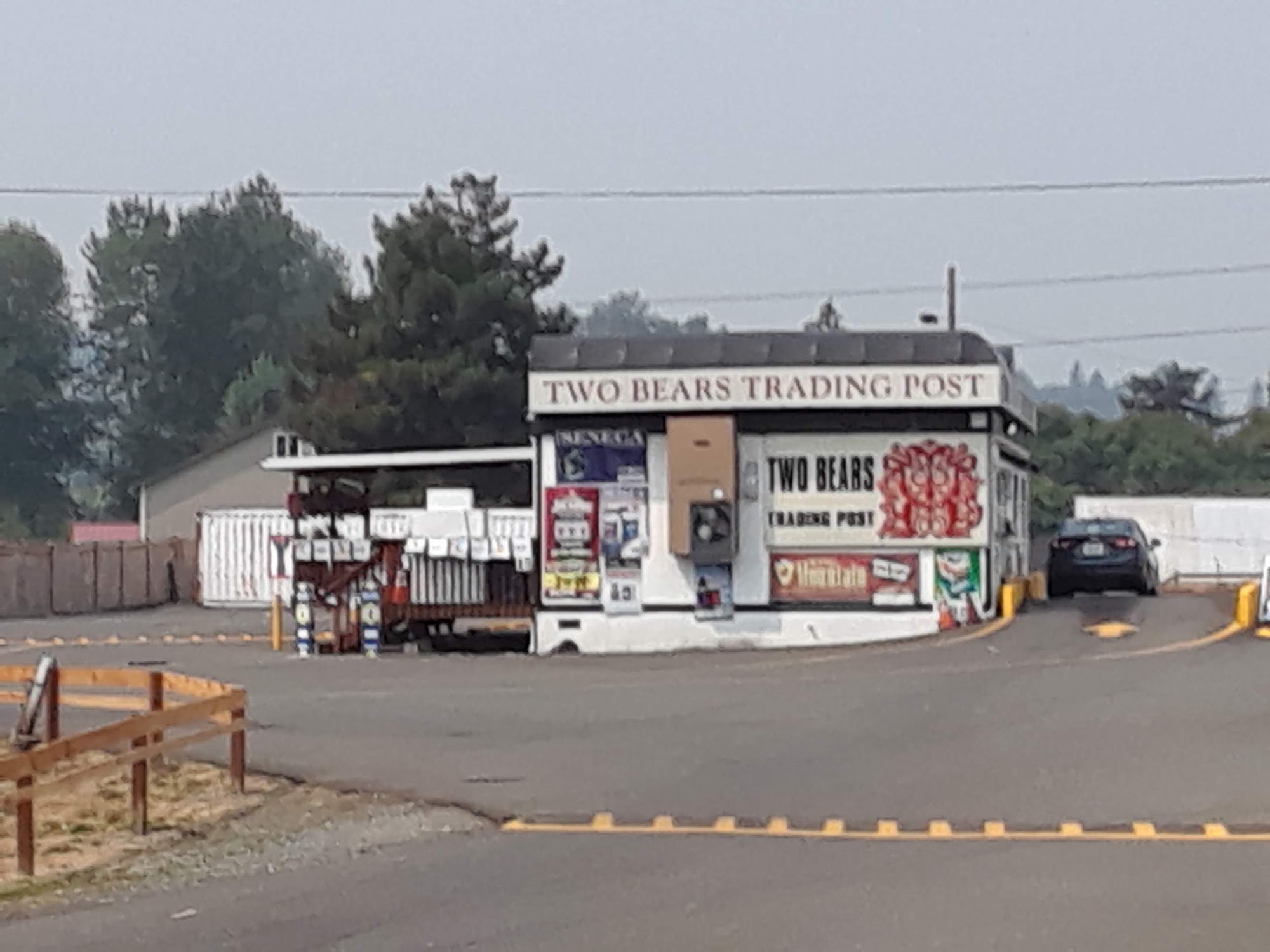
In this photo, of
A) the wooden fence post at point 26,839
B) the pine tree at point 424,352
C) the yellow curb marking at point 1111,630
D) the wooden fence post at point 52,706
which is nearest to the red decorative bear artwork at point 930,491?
the yellow curb marking at point 1111,630

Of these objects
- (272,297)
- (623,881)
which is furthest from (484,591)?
(272,297)

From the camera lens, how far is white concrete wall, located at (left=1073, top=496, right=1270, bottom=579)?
200ft

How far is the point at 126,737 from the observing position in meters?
14.3

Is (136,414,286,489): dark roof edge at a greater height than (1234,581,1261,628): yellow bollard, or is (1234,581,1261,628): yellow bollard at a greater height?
(136,414,286,489): dark roof edge

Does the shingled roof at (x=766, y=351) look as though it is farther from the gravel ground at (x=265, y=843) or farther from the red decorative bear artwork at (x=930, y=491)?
the gravel ground at (x=265, y=843)

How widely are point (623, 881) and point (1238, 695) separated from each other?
11352 millimetres

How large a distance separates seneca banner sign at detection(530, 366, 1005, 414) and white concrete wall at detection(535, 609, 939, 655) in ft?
9.86

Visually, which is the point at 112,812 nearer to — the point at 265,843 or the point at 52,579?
the point at 265,843

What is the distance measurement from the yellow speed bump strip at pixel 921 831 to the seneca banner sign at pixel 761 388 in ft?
53.0

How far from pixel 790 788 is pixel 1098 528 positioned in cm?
1909

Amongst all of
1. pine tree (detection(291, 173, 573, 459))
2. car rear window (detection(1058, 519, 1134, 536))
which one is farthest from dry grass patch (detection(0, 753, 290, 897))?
pine tree (detection(291, 173, 573, 459))

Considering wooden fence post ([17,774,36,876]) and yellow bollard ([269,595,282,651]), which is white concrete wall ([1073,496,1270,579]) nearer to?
yellow bollard ([269,595,282,651])

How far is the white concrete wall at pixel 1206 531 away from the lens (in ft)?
200

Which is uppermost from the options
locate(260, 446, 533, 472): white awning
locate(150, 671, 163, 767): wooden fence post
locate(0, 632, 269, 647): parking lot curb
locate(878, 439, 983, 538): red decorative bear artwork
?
locate(260, 446, 533, 472): white awning
